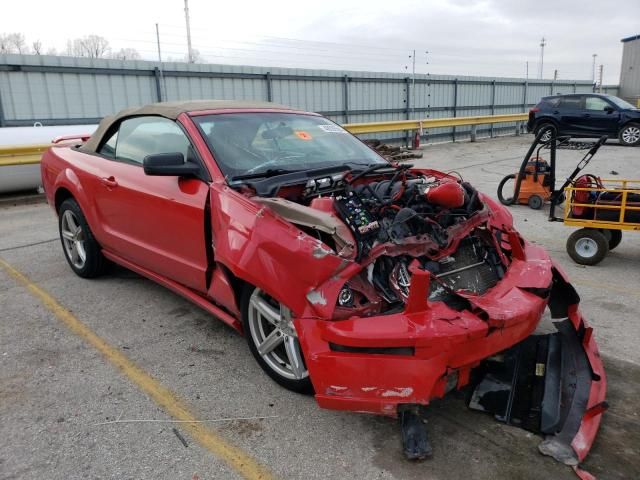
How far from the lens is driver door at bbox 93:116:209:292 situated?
337 cm

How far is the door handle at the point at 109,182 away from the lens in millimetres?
4122

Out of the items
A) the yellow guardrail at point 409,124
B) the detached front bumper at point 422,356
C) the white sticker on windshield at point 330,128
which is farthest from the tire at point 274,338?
the yellow guardrail at point 409,124

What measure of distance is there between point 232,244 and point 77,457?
129 centimetres

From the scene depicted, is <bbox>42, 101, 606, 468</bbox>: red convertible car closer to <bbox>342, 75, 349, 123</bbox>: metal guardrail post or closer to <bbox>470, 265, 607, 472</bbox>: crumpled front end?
<bbox>470, 265, 607, 472</bbox>: crumpled front end

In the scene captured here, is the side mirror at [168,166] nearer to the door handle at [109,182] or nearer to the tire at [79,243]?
the door handle at [109,182]

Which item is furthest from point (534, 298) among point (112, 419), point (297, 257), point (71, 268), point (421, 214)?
point (71, 268)

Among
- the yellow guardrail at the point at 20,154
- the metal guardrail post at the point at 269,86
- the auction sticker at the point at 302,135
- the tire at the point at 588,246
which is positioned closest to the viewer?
the auction sticker at the point at 302,135

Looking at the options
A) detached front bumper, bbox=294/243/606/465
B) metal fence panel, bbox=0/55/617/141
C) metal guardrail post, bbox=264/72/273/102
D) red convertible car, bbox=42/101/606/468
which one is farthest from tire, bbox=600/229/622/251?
metal guardrail post, bbox=264/72/273/102

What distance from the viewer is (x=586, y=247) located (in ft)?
17.4

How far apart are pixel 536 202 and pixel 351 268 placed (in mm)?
6359

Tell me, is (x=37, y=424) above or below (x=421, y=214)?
below

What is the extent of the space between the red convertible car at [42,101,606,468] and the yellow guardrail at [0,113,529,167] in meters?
6.16

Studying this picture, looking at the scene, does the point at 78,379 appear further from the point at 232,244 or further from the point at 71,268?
the point at 71,268

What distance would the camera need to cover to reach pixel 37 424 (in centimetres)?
274
